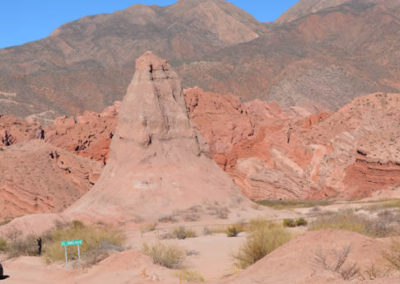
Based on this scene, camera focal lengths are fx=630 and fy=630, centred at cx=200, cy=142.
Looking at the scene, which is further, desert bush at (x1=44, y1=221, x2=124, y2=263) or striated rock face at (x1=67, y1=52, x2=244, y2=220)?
striated rock face at (x1=67, y1=52, x2=244, y2=220)

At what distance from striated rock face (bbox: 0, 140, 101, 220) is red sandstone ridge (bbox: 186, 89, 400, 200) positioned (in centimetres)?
1280

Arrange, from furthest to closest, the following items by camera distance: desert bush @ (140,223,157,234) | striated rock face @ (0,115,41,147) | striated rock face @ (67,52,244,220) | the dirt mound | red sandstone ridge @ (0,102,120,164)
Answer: striated rock face @ (0,115,41,147), red sandstone ridge @ (0,102,120,164), striated rock face @ (67,52,244,220), desert bush @ (140,223,157,234), the dirt mound

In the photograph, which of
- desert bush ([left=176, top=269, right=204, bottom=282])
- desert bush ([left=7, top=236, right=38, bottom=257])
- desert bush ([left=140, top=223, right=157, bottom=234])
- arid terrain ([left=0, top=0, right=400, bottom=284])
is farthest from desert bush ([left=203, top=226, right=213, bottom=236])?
desert bush ([left=176, top=269, right=204, bottom=282])

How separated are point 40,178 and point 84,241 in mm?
18696

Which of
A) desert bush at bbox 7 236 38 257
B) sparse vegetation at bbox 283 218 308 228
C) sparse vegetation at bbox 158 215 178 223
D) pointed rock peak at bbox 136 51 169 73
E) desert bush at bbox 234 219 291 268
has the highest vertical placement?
pointed rock peak at bbox 136 51 169 73

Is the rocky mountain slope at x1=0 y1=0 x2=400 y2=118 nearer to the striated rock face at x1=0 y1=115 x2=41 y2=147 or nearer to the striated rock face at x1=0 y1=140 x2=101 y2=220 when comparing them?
the striated rock face at x1=0 y1=115 x2=41 y2=147

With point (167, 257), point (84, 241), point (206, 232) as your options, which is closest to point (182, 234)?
point (206, 232)

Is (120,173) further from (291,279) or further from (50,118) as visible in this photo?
(50,118)

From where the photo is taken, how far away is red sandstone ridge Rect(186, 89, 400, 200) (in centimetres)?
4259

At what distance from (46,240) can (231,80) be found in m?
126

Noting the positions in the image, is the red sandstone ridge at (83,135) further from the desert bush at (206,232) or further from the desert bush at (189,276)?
the desert bush at (189,276)

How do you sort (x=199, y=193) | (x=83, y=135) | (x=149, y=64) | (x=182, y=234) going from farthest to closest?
1. (x=83, y=135)
2. (x=149, y=64)
3. (x=199, y=193)
4. (x=182, y=234)

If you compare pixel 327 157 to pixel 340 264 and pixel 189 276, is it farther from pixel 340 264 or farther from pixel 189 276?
pixel 340 264

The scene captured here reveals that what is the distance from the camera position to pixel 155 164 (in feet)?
94.4
